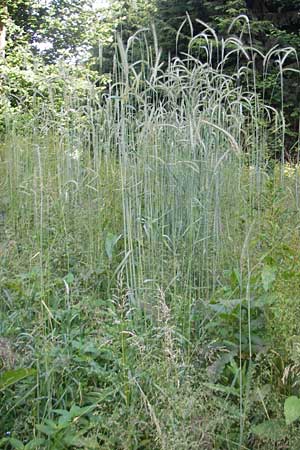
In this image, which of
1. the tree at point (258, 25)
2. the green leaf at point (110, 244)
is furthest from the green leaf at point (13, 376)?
the tree at point (258, 25)

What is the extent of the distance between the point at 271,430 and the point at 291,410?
3.7 inches

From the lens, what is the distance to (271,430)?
104 cm

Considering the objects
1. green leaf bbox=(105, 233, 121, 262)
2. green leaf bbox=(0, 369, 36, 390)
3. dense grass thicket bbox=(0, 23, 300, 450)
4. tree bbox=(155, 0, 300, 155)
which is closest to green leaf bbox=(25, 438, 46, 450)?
dense grass thicket bbox=(0, 23, 300, 450)

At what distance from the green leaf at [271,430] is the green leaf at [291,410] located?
0.07 meters

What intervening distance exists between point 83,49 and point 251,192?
21.8 ft

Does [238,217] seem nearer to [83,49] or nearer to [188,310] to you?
[188,310]

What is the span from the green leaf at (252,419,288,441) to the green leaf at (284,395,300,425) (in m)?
0.07

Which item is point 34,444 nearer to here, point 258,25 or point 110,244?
point 110,244

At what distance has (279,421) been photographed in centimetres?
105

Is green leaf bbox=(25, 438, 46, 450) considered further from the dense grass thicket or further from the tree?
the tree

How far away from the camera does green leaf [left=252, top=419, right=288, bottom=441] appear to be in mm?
1015

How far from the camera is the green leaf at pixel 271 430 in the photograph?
39.9 inches

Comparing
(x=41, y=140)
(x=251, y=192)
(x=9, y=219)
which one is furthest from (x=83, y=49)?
(x=251, y=192)

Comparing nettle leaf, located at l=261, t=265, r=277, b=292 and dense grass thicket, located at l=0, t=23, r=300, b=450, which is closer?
A: dense grass thicket, located at l=0, t=23, r=300, b=450
